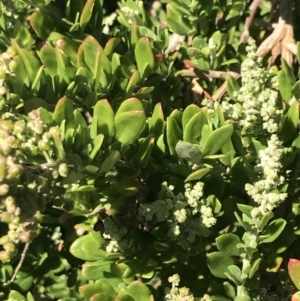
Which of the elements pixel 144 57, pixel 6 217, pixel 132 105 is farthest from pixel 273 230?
pixel 6 217

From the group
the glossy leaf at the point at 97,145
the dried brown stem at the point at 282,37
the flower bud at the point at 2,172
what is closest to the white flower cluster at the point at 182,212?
the glossy leaf at the point at 97,145

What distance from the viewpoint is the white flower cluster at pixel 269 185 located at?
3.78 ft

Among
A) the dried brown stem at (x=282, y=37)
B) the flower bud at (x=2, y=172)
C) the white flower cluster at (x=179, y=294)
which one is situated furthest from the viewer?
the dried brown stem at (x=282, y=37)

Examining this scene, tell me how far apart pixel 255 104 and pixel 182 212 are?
0.31 metres

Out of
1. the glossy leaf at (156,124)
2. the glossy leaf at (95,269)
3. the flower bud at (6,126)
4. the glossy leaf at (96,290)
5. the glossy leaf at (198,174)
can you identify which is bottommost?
the glossy leaf at (95,269)

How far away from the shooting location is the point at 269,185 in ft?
3.83

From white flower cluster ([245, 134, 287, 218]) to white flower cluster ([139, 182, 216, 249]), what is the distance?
0.34 ft

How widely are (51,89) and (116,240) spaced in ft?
1.23

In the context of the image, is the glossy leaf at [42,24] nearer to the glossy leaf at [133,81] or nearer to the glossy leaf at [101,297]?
the glossy leaf at [133,81]

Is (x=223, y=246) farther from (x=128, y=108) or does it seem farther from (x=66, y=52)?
(x=66, y=52)

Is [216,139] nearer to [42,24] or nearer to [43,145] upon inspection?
[43,145]

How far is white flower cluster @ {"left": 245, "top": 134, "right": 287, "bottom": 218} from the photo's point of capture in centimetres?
115

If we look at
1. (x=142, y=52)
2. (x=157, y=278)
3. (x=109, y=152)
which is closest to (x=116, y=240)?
(x=109, y=152)

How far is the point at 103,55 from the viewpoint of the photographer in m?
1.25
